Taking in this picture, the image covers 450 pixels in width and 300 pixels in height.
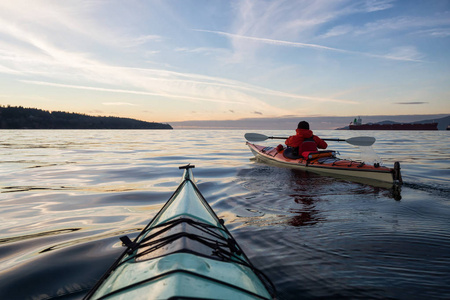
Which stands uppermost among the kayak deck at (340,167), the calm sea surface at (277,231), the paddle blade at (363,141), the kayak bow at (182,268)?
the paddle blade at (363,141)

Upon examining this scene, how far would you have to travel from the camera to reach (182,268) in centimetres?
168

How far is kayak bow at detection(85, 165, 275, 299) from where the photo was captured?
1530 millimetres

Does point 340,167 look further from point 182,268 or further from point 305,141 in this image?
point 182,268

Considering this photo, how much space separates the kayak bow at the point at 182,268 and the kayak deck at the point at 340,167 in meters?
6.52

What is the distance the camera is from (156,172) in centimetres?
1012

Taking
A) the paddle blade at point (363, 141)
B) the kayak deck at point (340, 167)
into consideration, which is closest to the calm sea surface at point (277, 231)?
the kayak deck at point (340, 167)

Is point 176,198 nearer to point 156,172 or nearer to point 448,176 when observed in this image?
point 156,172

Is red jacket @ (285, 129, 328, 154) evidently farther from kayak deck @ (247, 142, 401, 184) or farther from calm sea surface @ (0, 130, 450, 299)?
calm sea surface @ (0, 130, 450, 299)

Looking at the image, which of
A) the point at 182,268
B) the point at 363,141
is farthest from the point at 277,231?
the point at 363,141

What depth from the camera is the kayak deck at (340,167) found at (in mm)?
7348

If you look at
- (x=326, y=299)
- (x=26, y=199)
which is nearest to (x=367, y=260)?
(x=326, y=299)

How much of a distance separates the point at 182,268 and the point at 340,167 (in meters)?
8.14

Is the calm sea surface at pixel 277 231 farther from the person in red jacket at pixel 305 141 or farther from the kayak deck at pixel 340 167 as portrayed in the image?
the person in red jacket at pixel 305 141

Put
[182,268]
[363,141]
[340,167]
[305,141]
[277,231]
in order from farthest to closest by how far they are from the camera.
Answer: [305,141]
[363,141]
[340,167]
[277,231]
[182,268]
